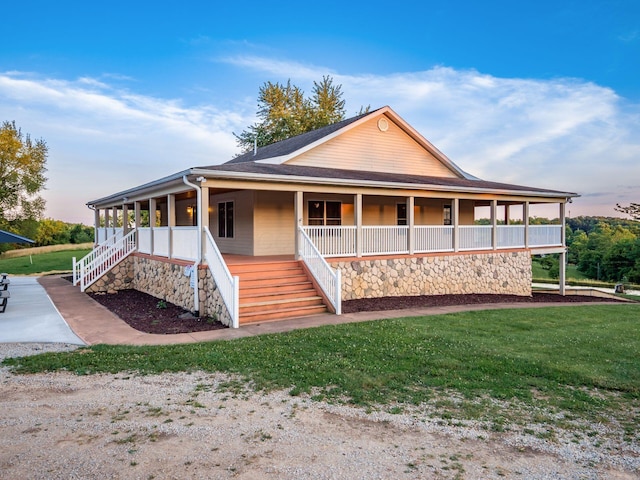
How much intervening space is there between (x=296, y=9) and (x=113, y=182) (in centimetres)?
1861

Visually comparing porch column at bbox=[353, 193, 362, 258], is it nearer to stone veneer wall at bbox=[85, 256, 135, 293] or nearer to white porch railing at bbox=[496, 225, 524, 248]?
white porch railing at bbox=[496, 225, 524, 248]

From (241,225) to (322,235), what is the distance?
3.81 metres

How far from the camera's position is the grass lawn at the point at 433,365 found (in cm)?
506

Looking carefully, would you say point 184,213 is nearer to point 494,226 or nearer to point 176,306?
point 176,306

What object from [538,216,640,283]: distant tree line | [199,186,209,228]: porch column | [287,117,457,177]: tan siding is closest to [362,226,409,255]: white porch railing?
[287,117,457,177]: tan siding

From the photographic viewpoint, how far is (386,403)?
197 inches

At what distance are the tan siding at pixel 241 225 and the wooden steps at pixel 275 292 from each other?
3.07 metres

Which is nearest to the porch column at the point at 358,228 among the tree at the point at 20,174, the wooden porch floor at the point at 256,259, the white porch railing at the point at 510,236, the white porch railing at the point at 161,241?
the wooden porch floor at the point at 256,259

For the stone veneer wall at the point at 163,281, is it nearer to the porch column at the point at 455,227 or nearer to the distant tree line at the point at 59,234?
the porch column at the point at 455,227

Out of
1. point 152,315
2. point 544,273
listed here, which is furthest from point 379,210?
point 544,273

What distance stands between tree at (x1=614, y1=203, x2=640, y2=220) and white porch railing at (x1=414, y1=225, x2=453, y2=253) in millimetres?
32647

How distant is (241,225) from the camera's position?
49.8 ft

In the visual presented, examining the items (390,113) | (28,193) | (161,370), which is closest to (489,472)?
(161,370)

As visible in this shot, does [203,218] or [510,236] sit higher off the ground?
[203,218]
